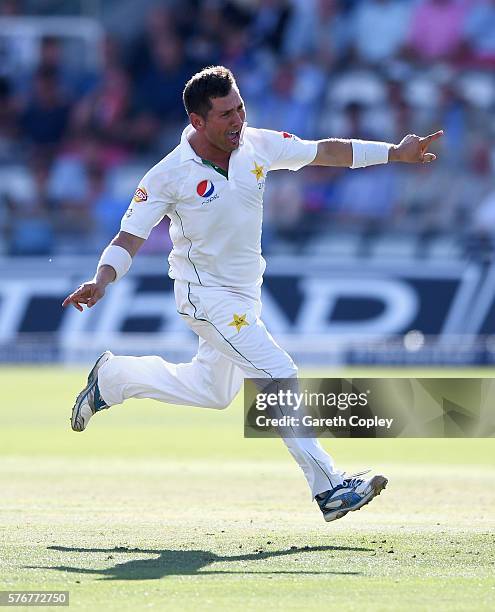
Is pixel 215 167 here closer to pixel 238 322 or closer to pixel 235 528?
pixel 238 322

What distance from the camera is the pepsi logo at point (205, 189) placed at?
6410 millimetres

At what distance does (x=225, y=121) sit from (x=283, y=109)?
13.5 metres

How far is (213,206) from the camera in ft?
21.1

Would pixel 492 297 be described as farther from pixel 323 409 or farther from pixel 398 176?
pixel 323 409

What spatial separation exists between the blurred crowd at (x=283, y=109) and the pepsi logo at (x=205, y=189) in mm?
11697

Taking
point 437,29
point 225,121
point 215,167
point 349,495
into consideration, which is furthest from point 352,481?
point 437,29

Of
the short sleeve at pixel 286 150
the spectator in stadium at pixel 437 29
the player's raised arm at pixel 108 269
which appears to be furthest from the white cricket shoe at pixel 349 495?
the spectator in stadium at pixel 437 29

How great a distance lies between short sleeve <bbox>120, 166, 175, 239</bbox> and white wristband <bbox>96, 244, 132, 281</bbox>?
0.37 ft

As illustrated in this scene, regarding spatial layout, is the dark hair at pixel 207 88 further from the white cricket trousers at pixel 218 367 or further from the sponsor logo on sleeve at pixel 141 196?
the white cricket trousers at pixel 218 367

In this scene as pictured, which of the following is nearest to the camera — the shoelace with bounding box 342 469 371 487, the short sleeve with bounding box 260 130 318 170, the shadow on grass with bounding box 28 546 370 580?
the shadow on grass with bounding box 28 546 370 580

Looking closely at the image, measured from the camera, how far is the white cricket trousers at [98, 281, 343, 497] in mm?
6266

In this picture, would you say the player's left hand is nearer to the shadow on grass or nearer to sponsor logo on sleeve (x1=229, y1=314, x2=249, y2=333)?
sponsor logo on sleeve (x1=229, y1=314, x2=249, y2=333)

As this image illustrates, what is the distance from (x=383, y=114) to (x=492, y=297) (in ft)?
10.9

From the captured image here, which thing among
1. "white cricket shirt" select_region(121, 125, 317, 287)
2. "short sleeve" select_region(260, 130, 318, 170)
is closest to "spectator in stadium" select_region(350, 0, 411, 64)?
"short sleeve" select_region(260, 130, 318, 170)
